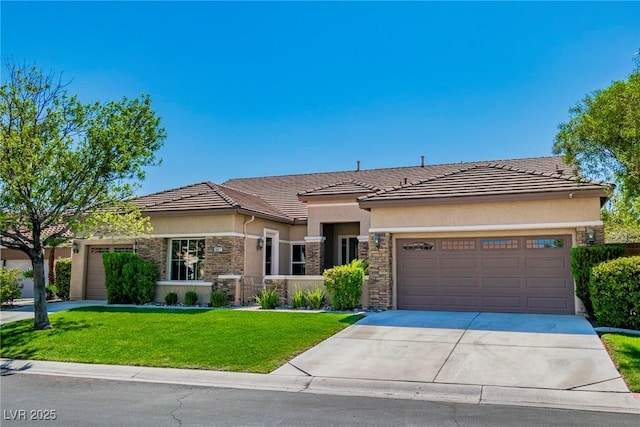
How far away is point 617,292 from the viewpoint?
11.4m

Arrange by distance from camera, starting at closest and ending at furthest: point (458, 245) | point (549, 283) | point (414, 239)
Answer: point (549, 283)
point (458, 245)
point (414, 239)

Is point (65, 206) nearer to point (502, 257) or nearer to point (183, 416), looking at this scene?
point (183, 416)

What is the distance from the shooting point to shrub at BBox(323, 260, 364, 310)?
1573cm

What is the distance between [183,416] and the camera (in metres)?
6.54

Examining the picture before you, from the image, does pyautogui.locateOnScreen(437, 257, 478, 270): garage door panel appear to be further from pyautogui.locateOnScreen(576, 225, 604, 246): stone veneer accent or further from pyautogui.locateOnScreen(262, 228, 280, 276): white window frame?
pyautogui.locateOnScreen(262, 228, 280, 276): white window frame

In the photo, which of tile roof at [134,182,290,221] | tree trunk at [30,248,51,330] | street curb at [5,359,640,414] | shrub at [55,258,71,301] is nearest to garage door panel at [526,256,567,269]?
street curb at [5,359,640,414]

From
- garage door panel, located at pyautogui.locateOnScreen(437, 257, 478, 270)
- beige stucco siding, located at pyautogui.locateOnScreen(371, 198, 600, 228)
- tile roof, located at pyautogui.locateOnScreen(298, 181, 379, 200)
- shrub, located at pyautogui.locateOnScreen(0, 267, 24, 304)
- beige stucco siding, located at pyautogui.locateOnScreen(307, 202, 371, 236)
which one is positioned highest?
tile roof, located at pyautogui.locateOnScreen(298, 181, 379, 200)

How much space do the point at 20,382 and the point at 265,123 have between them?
52.7 feet

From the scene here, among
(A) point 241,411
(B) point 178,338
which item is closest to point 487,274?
(B) point 178,338

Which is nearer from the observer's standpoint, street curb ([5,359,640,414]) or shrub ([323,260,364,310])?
street curb ([5,359,640,414])

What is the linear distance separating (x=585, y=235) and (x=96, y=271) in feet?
60.4

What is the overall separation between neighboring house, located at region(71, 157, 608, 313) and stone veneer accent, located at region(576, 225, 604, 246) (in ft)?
0.10

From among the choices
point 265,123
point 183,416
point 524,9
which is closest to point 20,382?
point 183,416

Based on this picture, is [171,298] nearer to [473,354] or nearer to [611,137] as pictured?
[473,354]
